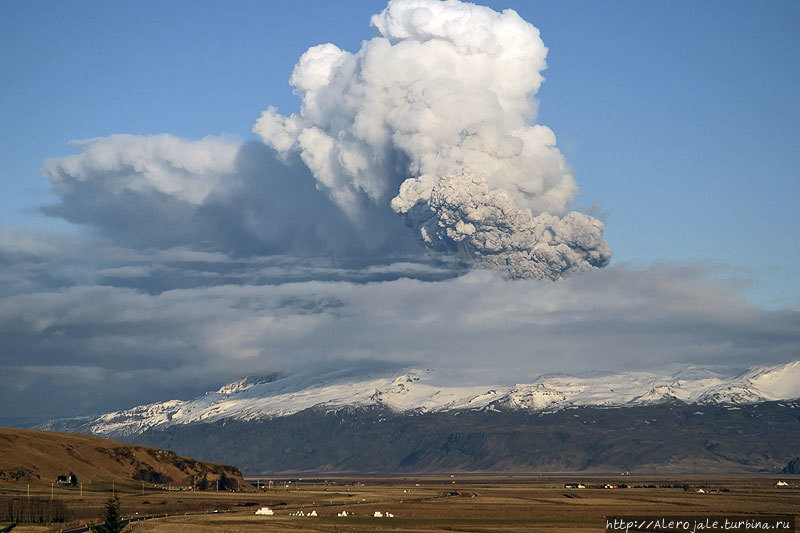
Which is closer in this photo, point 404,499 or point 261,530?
point 261,530

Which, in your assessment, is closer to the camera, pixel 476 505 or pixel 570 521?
pixel 570 521

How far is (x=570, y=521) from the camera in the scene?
141 m

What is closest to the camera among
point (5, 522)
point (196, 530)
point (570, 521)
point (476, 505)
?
point (196, 530)

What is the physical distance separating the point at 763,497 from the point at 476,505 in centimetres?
5932

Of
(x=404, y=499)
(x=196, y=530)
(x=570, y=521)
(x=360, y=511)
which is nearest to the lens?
(x=196, y=530)

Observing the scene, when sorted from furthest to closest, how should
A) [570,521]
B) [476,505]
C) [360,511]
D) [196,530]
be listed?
[476,505]
[360,511]
[570,521]
[196,530]

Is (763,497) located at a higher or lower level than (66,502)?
lower

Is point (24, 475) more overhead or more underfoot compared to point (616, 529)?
more overhead

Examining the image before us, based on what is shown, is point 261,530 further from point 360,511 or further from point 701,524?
point 701,524

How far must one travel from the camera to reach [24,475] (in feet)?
656

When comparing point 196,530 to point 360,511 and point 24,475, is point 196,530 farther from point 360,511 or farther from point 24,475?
point 24,475

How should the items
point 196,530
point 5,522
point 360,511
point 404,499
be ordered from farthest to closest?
point 404,499
point 360,511
point 5,522
point 196,530

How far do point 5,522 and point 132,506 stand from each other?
3270 centimetres

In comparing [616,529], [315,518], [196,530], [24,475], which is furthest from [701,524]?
[24,475]
